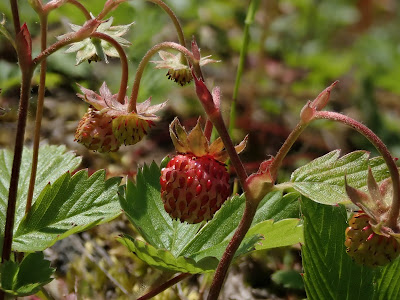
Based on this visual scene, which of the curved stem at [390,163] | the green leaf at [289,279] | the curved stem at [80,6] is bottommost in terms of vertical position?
the green leaf at [289,279]

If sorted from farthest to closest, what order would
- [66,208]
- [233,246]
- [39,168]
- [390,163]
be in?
[39,168]
[66,208]
[233,246]
[390,163]

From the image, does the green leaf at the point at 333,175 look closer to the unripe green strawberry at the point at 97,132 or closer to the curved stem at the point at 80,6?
the unripe green strawberry at the point at 97,132

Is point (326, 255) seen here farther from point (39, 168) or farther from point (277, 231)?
point (39, 168)

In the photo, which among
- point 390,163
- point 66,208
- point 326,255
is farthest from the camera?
point 66,208

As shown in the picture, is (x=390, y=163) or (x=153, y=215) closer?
(x=390, y=163)

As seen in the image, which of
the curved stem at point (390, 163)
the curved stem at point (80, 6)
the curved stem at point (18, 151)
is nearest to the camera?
the curved stem at point (390, 163)

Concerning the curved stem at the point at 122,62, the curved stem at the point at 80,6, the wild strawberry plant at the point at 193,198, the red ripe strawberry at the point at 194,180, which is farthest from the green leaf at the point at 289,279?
the curved stem at the point at 80,6

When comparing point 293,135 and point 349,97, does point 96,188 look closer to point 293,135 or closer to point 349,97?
point 293,135

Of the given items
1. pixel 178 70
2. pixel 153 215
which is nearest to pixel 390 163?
pixel 178 70
